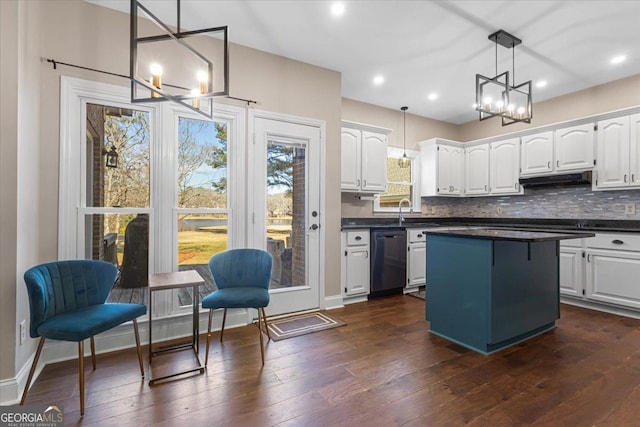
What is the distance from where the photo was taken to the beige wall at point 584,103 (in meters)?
3.85

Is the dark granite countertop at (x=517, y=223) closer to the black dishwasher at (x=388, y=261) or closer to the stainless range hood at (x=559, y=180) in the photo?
the black dishwasher at (x=388, y=261)

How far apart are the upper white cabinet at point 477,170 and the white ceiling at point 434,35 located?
4.13 feet

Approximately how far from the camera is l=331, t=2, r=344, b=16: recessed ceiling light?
2.55m

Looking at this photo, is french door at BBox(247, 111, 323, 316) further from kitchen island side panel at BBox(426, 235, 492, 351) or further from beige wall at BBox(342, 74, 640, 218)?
kitchen island side panel at BBox(426, 235, 492, 351)

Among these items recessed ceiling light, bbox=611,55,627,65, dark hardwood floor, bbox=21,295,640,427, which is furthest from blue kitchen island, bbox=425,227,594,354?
recessed ceiling light, bbox=611,55,627,65

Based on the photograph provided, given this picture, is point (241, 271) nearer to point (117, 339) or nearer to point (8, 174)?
point (117, 339)

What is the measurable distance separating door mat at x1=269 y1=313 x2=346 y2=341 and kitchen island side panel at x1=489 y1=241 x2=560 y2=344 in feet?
4.70

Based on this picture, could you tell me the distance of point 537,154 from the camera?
14.3 feet

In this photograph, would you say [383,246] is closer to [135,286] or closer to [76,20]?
[135,286]

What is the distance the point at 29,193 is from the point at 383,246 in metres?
3.50

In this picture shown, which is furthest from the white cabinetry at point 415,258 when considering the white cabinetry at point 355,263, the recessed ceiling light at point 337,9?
the recessed ceiling light at point 337,9

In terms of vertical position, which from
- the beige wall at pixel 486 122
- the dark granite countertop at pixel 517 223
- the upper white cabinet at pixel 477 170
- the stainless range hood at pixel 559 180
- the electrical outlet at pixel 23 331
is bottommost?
the electrical outlet at pixel 23 331

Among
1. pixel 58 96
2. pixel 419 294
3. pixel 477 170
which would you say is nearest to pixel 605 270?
pixel 419 294

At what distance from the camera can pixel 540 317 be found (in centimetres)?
281
